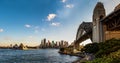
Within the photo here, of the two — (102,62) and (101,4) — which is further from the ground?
(101,4)

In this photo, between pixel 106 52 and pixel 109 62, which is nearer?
pixel 109 62

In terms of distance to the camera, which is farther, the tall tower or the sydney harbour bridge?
the tall tower

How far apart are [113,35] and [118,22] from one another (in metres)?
18.5

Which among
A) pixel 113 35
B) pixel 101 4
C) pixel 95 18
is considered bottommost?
pixel 113 35

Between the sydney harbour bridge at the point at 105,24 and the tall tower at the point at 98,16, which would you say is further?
the tall tower at the point at 98,16

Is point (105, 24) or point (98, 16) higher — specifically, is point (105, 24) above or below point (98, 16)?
below

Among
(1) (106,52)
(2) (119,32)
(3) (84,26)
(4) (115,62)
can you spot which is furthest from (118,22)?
(3) (84,26)

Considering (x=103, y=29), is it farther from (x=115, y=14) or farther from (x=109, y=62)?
(x=109, y=62)

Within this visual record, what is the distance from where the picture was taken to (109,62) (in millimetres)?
16594

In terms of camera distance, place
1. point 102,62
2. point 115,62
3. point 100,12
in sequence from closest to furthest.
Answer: point 115,62, point 102,62, point 100,12

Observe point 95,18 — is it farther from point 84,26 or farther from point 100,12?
point 84,26

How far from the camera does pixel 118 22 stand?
3641 cm

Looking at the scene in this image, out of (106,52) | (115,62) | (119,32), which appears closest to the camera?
(115,62)

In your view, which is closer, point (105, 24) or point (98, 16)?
point (105, 24)
